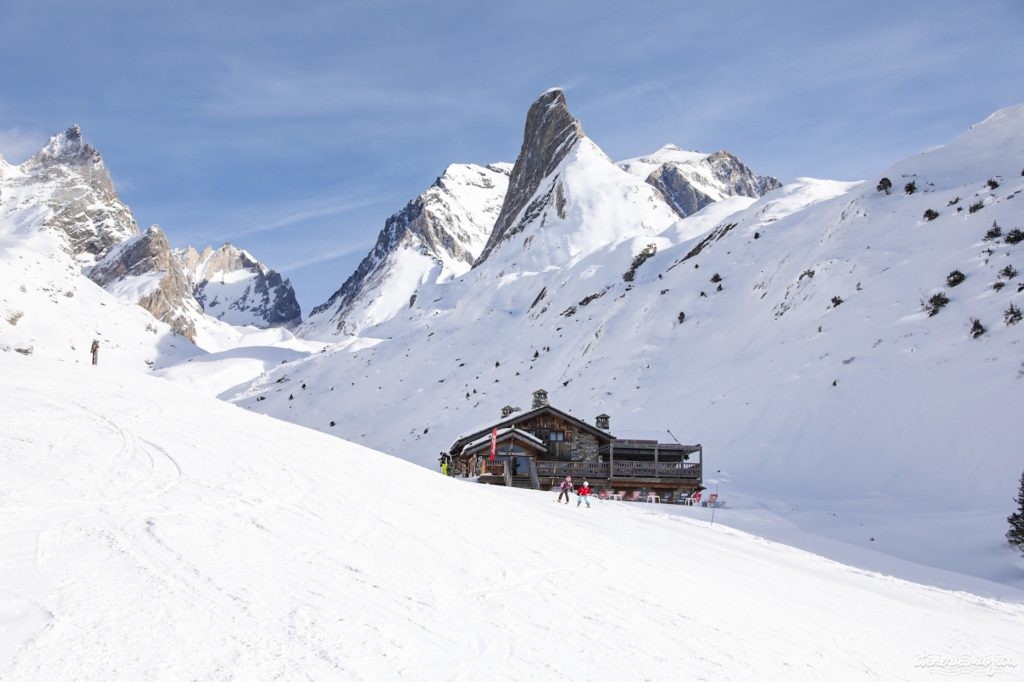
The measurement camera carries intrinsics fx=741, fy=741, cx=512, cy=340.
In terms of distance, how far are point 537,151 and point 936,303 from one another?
11255 centimetres

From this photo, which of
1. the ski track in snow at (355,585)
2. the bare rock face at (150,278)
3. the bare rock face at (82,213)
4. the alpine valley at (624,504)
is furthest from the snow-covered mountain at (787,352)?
the bare rock face at (82,213)

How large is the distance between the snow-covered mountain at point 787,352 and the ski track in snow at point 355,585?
990 cm

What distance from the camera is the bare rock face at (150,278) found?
490 feet

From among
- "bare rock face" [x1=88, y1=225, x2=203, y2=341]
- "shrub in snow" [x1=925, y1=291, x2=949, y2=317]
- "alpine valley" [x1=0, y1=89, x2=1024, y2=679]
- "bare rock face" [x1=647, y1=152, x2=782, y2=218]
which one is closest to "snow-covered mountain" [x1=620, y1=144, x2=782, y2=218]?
"bare rock face" [x1=647, y1=152, x2=782, y2=218]

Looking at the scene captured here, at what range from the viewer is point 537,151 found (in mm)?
139625

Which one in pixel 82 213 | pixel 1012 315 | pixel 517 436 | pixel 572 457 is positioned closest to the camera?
pixel 1012 315

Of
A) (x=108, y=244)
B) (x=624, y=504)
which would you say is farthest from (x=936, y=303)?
(x=108, y=244)

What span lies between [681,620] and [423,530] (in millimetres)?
4664

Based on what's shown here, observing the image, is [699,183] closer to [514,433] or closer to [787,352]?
[787,352]

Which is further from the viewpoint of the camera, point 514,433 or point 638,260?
point 638,260

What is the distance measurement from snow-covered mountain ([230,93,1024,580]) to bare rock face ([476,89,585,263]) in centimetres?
4518

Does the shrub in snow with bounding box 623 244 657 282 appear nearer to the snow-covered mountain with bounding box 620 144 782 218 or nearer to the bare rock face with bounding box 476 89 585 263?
the bare rock face with bounding box 476 89 585 263

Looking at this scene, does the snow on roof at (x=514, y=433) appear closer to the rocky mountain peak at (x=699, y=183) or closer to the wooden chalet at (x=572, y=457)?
the wooden chalet at (x=572, y=457)

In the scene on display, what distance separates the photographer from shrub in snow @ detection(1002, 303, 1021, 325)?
2905 centimetres
